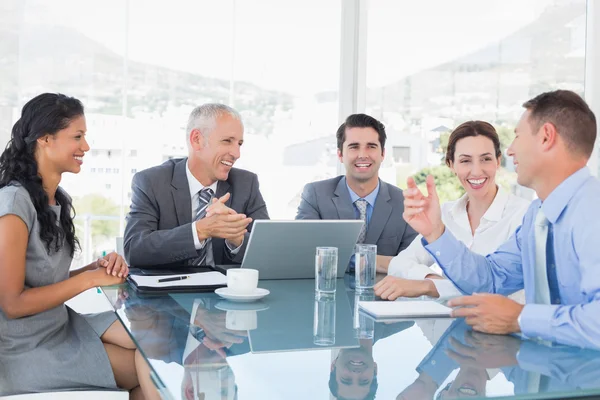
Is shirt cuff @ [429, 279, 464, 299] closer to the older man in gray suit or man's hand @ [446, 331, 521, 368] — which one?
man's hand @ [446, 331, 521, 368]

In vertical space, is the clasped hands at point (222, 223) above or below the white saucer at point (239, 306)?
above

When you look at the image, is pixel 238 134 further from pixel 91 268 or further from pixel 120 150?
pixel 120 150

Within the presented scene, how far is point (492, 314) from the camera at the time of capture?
1.64m

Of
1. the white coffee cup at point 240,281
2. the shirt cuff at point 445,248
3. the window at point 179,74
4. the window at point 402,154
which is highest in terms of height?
the window at point 179,74

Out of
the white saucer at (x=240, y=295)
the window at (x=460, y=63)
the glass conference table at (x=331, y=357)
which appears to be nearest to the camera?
the glass conference table at (x=331, y=357)

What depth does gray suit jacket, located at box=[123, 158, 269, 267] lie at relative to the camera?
2541 millimetres

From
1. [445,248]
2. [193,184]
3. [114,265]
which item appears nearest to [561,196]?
[445,248]

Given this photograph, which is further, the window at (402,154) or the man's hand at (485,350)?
the window at (402,154)

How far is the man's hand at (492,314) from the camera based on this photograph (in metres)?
1.62

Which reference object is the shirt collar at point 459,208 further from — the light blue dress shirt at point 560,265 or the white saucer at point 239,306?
the white saucer at point 239,306

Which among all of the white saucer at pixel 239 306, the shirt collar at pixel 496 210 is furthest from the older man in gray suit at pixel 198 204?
the shirt collar at pixel 496 210

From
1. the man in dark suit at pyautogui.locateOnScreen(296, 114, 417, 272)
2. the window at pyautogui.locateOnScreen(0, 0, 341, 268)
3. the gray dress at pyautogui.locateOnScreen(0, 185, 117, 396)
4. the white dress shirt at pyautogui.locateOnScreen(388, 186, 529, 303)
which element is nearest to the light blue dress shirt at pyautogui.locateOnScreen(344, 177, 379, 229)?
the man in dark suit at pyautogui.locateOnScreen(296, 114, 417, 272)

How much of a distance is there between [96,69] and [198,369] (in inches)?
136

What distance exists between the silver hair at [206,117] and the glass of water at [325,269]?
1.13 m
